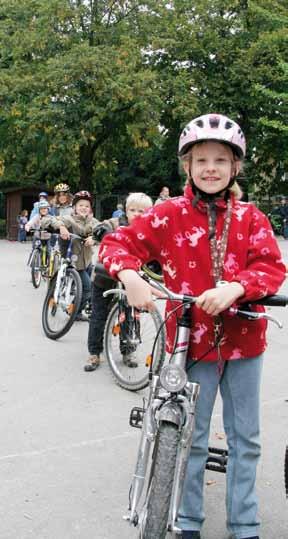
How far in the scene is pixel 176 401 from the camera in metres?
2.50

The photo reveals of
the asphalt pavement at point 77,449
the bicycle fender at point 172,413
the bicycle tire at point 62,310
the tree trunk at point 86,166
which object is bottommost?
the asphalt pavement at point 77,449

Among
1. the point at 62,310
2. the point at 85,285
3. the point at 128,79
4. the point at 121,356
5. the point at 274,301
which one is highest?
the point at 128,79

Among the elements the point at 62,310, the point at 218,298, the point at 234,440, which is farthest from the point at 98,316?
the point at 218,298

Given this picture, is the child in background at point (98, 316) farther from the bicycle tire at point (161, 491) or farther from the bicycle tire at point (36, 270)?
the bicycle tire at point (36, 270)

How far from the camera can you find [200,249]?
2672 millimetres

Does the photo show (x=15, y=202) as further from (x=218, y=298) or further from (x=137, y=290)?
(x=218, y=298)

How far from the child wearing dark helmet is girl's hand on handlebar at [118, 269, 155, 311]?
6 centimetres

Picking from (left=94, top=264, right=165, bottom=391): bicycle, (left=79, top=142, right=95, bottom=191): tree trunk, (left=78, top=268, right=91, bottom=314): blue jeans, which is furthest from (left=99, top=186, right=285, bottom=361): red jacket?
(left=79, top=142, right=95, bottom=191): tree trunk

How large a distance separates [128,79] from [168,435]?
2407 cm

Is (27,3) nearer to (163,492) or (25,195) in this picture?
(25,195)

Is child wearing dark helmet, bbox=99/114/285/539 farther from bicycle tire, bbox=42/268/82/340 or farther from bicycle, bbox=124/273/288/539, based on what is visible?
bicycle tire, bbox=42/268/82/340

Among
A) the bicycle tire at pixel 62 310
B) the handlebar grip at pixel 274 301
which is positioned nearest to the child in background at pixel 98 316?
the bicycle tire at pixel 62 310

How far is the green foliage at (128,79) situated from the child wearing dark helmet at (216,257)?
22.7 metres

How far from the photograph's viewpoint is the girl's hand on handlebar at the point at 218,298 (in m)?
2.37
